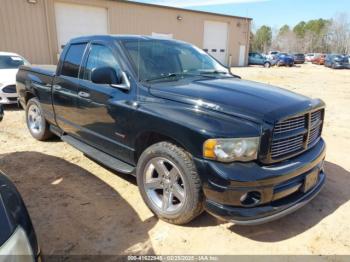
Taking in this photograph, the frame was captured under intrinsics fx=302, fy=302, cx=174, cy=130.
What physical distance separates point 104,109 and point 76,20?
18.0 metres

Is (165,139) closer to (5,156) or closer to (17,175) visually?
(17,175)

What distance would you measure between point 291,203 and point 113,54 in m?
2.61

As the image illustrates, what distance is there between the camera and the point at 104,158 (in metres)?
3.93

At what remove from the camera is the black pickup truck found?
2.65m

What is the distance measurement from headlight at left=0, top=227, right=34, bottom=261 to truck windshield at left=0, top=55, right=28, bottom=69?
8.94 m

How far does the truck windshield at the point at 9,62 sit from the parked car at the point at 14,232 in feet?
28.2

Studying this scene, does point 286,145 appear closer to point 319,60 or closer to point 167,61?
point 167,61

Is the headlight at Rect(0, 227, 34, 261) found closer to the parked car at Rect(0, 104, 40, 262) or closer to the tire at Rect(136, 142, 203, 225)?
the parked car at Rect(0, 104, 40, 262)

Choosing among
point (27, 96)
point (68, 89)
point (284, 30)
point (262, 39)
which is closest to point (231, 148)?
point (68, 89)

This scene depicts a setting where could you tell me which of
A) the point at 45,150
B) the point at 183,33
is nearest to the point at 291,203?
the point at 45,150

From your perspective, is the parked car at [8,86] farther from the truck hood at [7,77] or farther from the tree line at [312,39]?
the tree line at [312,39]

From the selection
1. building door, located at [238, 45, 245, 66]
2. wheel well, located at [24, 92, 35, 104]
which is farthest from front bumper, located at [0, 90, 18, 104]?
building door, located at [238, 45, 245, 66]

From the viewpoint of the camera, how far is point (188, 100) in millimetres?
2965

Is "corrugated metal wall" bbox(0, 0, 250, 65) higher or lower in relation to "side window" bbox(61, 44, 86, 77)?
higher
